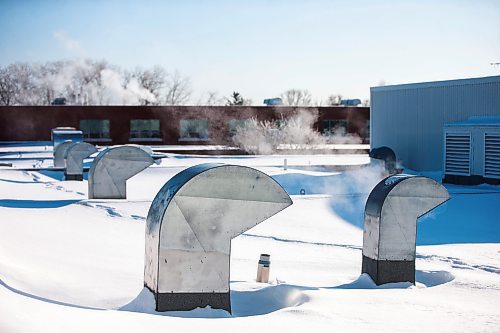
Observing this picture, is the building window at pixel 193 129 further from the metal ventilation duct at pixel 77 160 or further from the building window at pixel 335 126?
the metal ventilation duct at pixel 77 160

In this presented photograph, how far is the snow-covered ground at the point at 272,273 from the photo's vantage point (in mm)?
7371

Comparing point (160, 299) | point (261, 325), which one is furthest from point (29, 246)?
point (261, 325)

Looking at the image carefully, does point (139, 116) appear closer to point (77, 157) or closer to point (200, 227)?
point (77, 157)

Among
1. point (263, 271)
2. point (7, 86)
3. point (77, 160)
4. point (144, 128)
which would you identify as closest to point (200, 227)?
point (263, 271)

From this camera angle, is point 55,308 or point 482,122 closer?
point 55,308

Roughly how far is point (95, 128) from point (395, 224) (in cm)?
4385

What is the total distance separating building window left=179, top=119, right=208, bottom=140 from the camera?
53.9 meters

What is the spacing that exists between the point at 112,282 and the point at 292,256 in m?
4.24

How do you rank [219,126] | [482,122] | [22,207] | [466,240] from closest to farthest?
[466,240]
[22,207]
[482,122]
[219,126]

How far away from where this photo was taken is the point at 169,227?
8086mm

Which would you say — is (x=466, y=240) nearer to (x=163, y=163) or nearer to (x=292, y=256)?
(x=292, y=256)

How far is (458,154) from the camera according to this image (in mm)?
25891

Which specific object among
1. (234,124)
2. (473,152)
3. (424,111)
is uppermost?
(424,111)

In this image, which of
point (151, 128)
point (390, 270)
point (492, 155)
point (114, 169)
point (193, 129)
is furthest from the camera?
point (193, 129)
